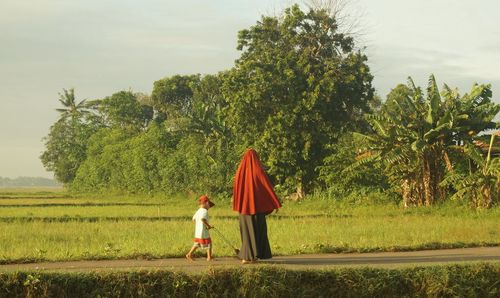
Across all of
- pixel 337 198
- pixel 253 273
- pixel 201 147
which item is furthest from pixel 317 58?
pixel 253 273

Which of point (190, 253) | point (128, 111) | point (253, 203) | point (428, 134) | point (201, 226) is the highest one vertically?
point (128, 111)

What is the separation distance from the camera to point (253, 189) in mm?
10688

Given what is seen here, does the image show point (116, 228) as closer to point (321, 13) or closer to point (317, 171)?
point (317, 171)

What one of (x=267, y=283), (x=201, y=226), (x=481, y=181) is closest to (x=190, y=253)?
(x=201, y=226)

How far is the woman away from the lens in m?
10.7

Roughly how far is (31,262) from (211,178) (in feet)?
93.4

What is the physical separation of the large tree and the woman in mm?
21472

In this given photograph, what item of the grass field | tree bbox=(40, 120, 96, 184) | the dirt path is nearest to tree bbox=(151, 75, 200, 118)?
tree bbox=(40, 120, 96, 184)

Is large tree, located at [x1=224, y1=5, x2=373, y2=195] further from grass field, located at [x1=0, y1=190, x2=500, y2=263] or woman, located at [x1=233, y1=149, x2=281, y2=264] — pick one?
woman, located at [x1=233, y1=149, x2=281, y2=264]

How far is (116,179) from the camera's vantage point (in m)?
58.2

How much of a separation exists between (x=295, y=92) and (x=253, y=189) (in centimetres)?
2278

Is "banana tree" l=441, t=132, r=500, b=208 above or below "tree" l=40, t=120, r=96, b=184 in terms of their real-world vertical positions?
below

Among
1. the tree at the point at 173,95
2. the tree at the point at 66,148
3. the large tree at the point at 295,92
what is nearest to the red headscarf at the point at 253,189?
the large tree at the point at 295,92

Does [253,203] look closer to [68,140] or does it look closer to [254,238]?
[254,238]
